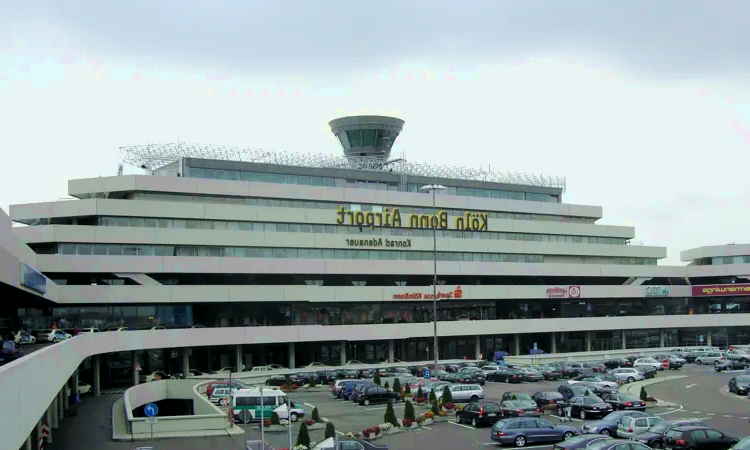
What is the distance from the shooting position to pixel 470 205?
9875 centimetres

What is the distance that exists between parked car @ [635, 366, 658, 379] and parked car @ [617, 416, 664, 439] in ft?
124

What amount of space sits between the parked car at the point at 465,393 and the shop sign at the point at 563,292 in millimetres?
43185

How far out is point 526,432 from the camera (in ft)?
135

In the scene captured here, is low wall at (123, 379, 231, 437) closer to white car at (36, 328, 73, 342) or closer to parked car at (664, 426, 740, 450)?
white car at (36, 328, 73, 342)

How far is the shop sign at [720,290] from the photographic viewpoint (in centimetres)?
11038

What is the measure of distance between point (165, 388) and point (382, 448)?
3440 centimetres

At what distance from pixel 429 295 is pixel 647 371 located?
25.6m

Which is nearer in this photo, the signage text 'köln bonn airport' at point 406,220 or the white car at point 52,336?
the white car at point 52,336

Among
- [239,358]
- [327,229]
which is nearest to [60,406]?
[239,358]

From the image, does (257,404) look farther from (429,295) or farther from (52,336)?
(429,295)

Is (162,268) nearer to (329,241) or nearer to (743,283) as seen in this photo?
(329,241)

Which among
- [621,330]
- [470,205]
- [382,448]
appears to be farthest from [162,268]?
[621,330]

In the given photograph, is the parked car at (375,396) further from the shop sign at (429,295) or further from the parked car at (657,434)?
the shop sign at (429,295)

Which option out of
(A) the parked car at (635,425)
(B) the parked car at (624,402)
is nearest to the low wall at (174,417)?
(A) the parked car at (635,425)
